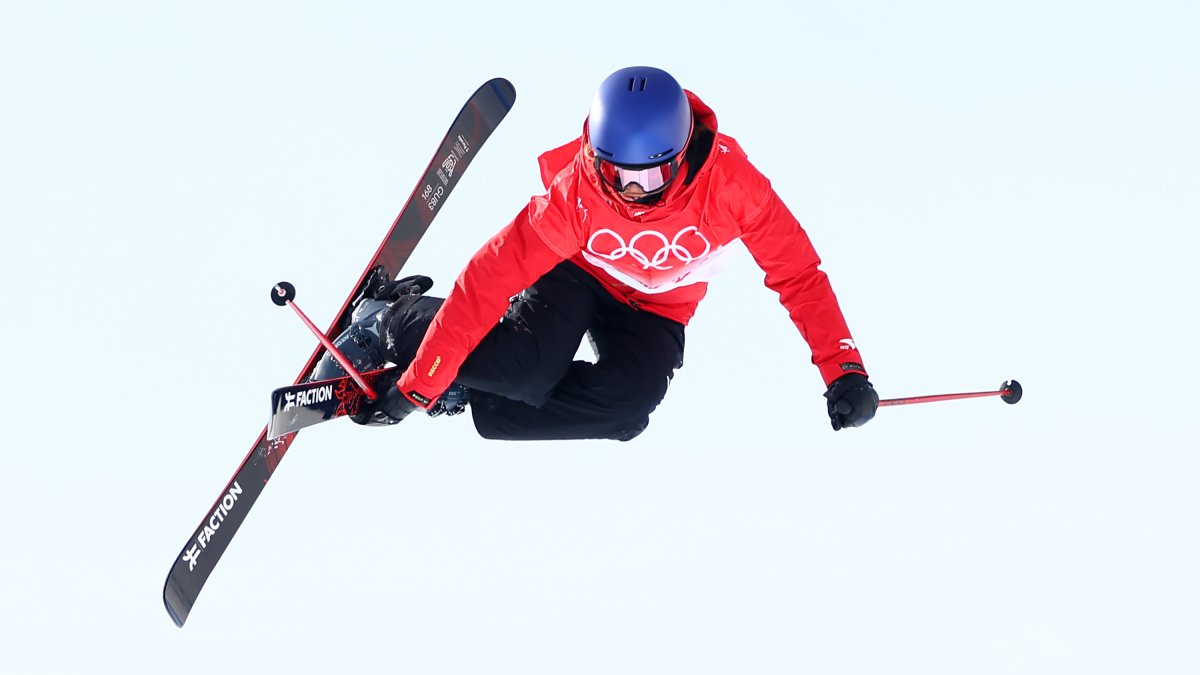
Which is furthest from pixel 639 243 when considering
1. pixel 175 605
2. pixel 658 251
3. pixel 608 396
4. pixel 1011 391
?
pixel 175 605

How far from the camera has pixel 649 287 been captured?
522 centimetres

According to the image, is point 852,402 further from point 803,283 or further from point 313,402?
point 313,402

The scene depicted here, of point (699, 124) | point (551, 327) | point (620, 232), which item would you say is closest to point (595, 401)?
point (551, 327)

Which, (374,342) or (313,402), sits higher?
(374,342)

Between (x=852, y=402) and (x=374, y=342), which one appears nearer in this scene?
(x=852, y=402)

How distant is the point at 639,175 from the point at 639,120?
0.21 m

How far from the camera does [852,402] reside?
4.68m

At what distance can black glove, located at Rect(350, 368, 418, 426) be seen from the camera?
5.09 meters

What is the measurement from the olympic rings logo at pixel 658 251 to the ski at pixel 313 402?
3.71 ft

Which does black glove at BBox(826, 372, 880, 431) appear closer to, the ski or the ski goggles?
the ski goggles

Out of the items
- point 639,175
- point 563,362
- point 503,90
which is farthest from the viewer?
point 503,90

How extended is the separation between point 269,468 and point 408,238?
1278mm

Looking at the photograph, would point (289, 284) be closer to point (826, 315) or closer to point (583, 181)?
point (583, 181)

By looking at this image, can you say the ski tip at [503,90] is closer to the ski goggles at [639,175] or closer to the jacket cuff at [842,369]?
the ski goggles at [639,175]
